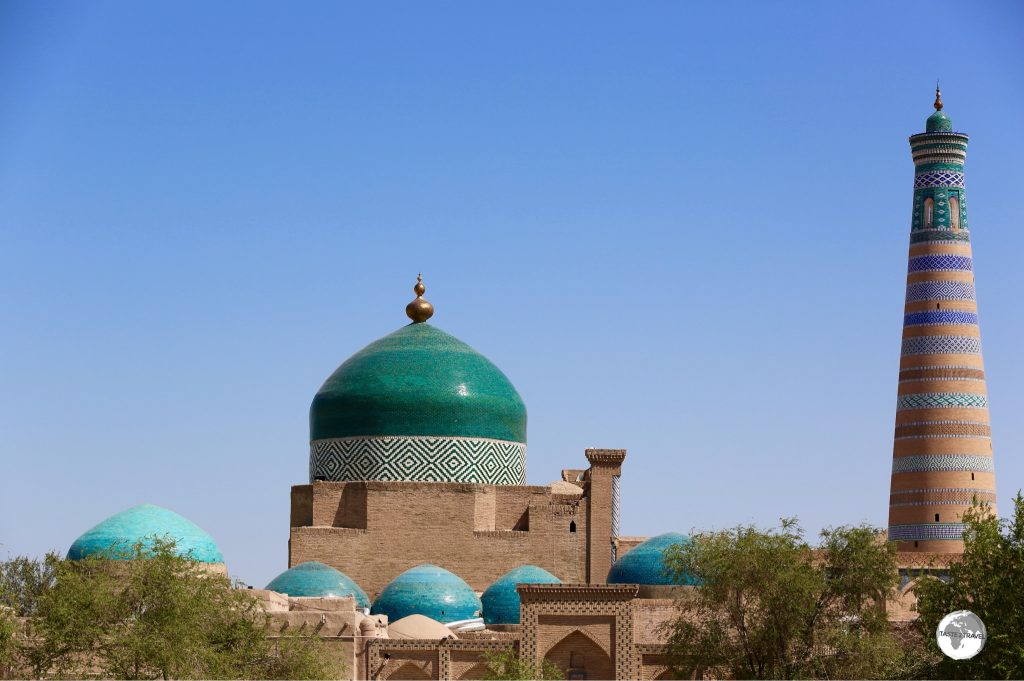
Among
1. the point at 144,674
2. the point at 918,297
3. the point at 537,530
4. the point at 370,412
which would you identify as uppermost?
the point at 918,297

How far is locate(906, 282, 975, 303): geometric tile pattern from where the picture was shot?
3194cm

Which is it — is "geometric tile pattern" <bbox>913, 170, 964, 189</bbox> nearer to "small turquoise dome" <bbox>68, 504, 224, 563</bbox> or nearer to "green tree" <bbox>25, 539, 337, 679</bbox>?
"small turquoise dome" <bbox>68, 504, 224, 563</bbox>

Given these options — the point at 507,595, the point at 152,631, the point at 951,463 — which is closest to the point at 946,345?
the point at 951,463

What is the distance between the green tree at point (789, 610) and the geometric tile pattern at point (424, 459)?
9193mm

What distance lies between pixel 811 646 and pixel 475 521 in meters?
9.67

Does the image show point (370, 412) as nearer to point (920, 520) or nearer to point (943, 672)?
point (920, 520)

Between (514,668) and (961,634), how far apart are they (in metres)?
6.93

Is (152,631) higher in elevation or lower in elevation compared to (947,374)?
lower

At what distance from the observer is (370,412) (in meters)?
32.0

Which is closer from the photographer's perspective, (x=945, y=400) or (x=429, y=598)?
(x=429, y=598)

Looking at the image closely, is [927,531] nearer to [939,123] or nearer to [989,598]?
[939,123]

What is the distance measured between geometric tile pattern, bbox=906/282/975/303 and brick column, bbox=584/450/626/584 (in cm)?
576

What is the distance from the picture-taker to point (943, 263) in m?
32.0

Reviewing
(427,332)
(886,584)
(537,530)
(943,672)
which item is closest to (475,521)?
(537,530)
